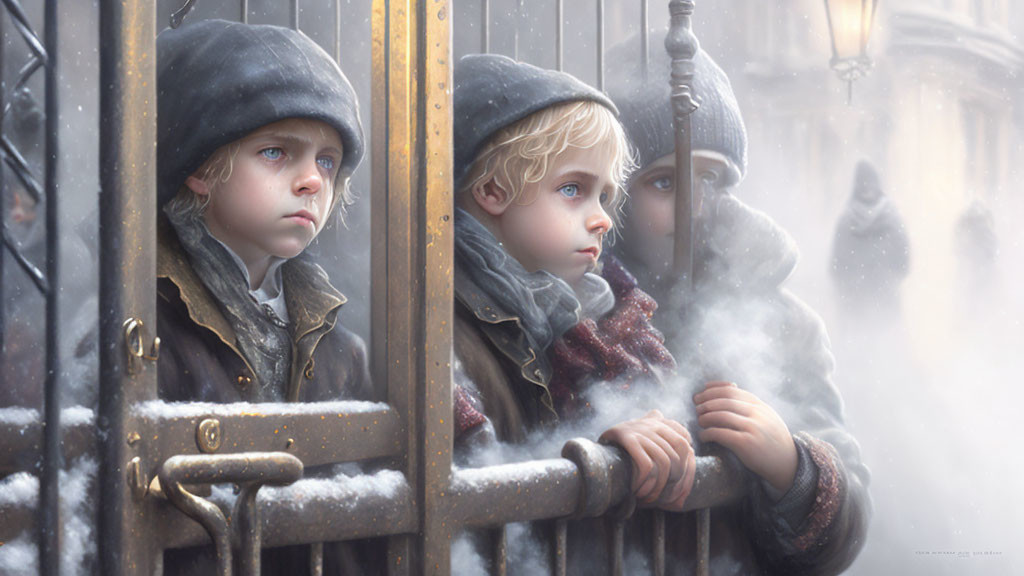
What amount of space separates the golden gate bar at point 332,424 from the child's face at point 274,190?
65mm

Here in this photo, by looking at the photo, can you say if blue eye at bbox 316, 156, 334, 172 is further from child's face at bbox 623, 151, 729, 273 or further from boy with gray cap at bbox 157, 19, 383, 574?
child's face at bbox 623, 151, 729, 273

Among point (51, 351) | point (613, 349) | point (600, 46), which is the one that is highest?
point (600, 46)

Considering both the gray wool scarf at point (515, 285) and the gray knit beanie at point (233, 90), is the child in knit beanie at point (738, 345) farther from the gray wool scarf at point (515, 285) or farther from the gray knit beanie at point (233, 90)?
the gray knit beanie at point (233, 90)

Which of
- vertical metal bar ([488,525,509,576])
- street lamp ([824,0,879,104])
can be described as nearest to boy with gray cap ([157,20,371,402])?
vertical metal bar ([488,525,509,576])

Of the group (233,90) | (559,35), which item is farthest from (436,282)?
(559,35)

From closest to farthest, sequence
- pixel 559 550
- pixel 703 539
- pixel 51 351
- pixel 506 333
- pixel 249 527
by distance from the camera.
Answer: pixel 51 351 < pixel 249 527 < pixel 559 550 < pixel 506 333 < pixel 703 539

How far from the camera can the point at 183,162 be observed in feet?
4.08

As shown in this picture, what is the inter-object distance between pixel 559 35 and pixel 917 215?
3.15 feet

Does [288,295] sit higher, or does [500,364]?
[288,295]

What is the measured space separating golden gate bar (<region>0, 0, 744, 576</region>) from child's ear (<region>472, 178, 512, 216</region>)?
0.29 m

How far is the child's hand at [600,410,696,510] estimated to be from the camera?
1.61 meters

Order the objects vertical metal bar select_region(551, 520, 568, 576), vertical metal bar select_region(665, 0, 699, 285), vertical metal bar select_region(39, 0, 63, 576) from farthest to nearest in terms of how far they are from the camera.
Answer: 1. vertical metal bar select_region(665, 0, 699, 285)
2. vertical metal bar select_region(551, 520, 568, 576)
3. vertical metal bar select_region(39, 0, 63, 576)

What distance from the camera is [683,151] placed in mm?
1946

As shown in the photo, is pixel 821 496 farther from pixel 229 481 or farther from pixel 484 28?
pixel 229 481
